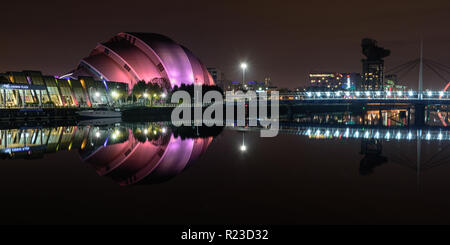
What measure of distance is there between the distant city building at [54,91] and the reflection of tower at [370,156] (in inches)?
1478

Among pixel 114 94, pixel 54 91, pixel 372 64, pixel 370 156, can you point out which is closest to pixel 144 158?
pixel 370 156

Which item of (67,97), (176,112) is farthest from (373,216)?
(67,97)

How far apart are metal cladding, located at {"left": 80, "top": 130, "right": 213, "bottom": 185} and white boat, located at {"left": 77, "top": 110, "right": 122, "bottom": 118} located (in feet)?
75.8

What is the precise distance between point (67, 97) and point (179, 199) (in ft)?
151

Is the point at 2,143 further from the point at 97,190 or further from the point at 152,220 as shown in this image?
the point at 152,220

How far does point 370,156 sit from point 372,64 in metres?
153

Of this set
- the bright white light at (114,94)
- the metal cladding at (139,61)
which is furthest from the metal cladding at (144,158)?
the metal cladding at (139,61)

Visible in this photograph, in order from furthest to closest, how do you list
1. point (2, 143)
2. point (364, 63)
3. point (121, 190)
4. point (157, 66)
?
point (364, 63), point (157, 66), point (2, 143), point (121, 190)

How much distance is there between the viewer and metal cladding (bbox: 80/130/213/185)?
1299 centimetres

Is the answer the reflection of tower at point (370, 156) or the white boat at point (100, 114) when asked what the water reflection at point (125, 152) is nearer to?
the reflection of tower at point (370, 156)

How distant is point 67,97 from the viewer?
1999 inches

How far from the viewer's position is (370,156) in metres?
18.1

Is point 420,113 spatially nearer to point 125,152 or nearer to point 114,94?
point 125,152

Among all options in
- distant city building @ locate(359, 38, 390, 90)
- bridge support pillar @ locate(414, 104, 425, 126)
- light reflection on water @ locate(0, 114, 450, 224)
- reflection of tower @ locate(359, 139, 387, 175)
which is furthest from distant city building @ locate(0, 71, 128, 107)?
distant city building @ locate(359, 38, 390, 90)
